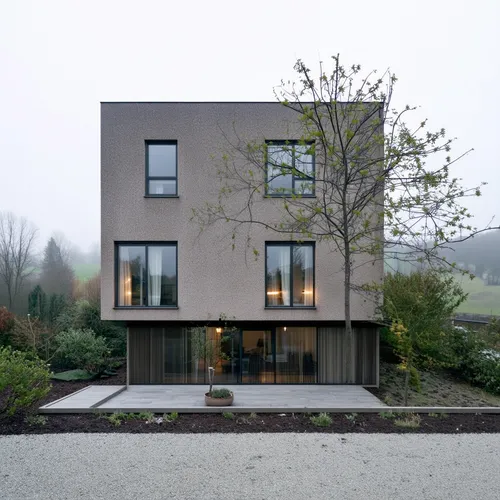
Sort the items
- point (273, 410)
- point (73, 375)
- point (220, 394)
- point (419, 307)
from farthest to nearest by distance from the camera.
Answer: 1. point (73, 375)
2. point (419, 307)
3. point (220, 394)
4. point (273, 410)

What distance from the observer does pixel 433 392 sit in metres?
10.5

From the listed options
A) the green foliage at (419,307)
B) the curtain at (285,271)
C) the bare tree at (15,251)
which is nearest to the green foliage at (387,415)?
the green foliage at (419,307)

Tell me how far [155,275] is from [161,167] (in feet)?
9.62

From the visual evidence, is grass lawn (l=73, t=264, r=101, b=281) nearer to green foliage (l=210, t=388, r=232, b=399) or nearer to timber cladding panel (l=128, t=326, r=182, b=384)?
timber cladding panel (l=128, t=326, r=182, b=384)

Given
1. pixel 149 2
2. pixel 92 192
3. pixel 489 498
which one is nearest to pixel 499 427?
pixel 489 498

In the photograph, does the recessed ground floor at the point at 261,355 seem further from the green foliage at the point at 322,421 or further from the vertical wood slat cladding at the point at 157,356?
the green foliage at the point at 322,421

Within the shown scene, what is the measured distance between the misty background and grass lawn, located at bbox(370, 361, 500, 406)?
134 inches

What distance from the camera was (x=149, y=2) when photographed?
559 inches

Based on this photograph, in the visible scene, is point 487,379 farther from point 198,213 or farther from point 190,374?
point 198,213

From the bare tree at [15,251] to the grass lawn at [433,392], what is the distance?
20020 millimetres

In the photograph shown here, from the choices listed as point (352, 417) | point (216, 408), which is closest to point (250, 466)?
point (216, 408)

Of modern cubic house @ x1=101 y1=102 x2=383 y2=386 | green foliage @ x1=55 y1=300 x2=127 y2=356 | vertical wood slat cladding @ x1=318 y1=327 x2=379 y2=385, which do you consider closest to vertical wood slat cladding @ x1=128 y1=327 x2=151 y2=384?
modern cubic house @ x1=101 y1=102 x2=383 y2=386

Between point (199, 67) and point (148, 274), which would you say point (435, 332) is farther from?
point (199, 67)

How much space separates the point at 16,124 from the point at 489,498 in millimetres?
58177
